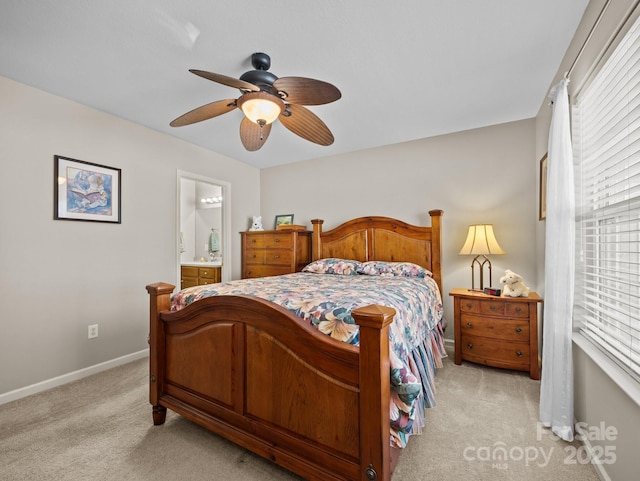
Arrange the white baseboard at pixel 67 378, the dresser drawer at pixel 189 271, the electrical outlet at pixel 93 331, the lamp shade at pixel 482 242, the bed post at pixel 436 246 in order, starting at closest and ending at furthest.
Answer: the white baseboard at pixel 67 378 < the electrical outlet at pixel 93 331 < the lamp shade at pixel 482 242 < the bed post at pixel 436 246 < the dresser drawer at pixel 189 271

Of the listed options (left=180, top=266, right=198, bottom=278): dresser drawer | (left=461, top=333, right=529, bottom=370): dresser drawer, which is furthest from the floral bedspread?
(left=180, top=266, right=198, bottom=278): dresser drawer

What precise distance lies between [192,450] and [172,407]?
29 cm

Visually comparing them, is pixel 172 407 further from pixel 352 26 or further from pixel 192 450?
pixel 352 26

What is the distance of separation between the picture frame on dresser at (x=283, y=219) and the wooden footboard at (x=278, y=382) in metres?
2.63

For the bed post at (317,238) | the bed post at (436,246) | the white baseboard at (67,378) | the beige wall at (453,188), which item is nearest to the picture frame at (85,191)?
the white baseboard at (67,378)

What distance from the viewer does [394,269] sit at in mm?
3139

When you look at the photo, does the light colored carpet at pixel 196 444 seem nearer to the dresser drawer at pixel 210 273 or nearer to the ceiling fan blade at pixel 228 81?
the ceiling fan blade at pixel 228 81

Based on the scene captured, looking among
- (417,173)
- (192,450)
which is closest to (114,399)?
(192,450)

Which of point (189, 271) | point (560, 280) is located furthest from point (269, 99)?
point (189, 271)

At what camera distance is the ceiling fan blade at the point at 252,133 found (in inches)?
87.7

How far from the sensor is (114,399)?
222cm

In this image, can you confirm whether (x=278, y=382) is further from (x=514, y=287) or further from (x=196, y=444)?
(x=514, y=287)

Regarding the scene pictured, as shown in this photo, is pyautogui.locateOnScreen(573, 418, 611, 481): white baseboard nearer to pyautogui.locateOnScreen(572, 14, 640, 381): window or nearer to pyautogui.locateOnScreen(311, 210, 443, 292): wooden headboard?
pyautogui.locateOnScreen(572, 14, 640, 381): window

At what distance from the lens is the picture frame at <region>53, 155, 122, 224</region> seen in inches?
98.3
